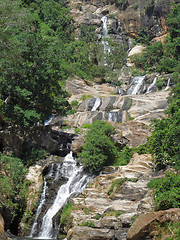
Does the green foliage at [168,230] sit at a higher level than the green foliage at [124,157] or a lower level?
higher

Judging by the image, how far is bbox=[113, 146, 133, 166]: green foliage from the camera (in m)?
18.9

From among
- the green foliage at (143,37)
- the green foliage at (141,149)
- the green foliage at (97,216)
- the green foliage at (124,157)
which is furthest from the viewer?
the green foliage at (143,37)

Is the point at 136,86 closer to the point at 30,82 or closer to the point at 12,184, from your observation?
the point at 30,82

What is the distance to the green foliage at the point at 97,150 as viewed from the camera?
1777 cm

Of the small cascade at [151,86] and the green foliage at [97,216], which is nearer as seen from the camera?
the green foliage at [97,216]

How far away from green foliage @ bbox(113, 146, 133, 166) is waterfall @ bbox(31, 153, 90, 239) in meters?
2.82

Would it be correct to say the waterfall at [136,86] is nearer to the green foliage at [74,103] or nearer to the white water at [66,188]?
the green foliage at [74,103]

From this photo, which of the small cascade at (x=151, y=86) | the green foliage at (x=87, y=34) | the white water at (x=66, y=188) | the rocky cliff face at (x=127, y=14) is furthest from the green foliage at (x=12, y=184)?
the rocky cliff face at (x=127, y=14)

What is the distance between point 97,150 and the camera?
718 inches

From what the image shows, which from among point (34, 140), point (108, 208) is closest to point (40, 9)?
point (34, 140)

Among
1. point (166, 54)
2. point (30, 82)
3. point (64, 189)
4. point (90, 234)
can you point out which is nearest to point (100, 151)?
point (64, 189)

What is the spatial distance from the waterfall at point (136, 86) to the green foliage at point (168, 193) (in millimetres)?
25387

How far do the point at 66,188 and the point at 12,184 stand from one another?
356cm

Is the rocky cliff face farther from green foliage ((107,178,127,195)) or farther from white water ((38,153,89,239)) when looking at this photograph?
green foliage ((107,178,127,195))
